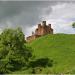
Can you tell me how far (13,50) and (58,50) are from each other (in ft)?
60.3

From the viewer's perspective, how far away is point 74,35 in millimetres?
Result: 108250

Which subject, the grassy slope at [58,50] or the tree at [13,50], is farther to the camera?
the grassy slope at [58,50]

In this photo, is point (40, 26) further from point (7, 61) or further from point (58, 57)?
point (7, 61)

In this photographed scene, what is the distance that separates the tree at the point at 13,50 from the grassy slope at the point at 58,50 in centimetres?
597

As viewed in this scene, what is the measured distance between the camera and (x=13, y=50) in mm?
71688

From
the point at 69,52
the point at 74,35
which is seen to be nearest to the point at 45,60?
the point at 69,52

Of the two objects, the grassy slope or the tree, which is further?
the grassy slope

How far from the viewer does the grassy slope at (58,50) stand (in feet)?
234

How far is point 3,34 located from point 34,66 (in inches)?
352

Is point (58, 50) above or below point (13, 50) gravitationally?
below

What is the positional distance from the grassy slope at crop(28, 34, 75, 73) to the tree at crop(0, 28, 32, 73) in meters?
5.97

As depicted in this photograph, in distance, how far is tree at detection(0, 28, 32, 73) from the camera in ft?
229

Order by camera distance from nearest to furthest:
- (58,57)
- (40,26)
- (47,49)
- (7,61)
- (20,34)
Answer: (7,61), (20,34), (58,57), (47,49), (40,26)

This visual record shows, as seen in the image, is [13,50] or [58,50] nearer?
[13,50]
